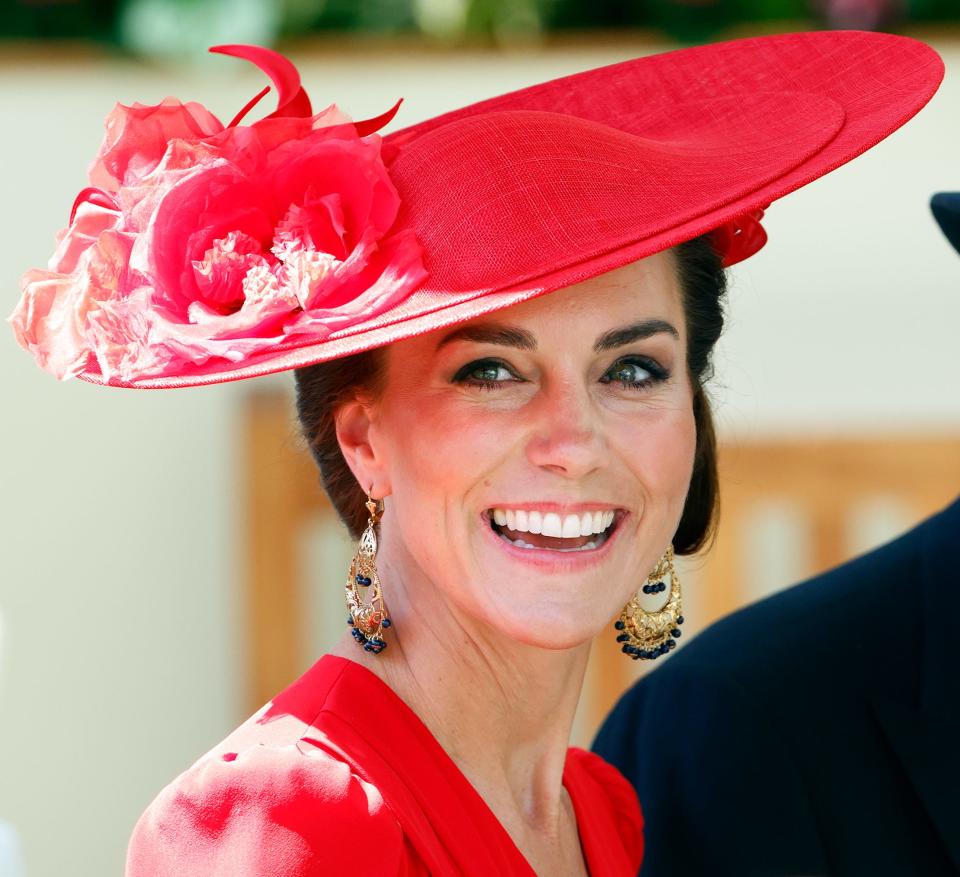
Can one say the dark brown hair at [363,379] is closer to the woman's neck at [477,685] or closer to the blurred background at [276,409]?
the woman's neck at [477,685]

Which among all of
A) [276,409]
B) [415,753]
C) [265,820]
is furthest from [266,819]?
[276,409]

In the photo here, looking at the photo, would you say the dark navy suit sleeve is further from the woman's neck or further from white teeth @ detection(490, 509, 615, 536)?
white teeth @ detection(490, 509, 615, 536)

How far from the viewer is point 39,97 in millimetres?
5102

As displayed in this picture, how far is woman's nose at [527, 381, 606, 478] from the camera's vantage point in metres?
1.84

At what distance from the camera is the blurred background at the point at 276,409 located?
200 inches

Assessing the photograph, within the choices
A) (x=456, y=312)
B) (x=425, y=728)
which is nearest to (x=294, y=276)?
(x=456, y=312)

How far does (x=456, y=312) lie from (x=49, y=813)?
385 centimetres

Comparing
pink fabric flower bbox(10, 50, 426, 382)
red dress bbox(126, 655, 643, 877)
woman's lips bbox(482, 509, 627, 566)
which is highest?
pink fabric flower bbox(10, 50, 426, 382)

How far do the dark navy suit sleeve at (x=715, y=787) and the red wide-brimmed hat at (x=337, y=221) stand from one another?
2.85 ft

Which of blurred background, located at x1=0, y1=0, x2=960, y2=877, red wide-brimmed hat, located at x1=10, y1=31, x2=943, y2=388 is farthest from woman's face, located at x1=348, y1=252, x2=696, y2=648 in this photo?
blurred background, located at x1=0, y1=0, x2=960, y2=877

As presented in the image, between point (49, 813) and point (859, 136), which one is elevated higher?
point (859, 136)

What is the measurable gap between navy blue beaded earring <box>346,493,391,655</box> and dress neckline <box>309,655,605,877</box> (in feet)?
0.15

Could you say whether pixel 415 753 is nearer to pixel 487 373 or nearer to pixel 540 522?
pixel 540 522

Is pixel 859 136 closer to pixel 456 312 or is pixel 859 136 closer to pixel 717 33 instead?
pixel 456 312
